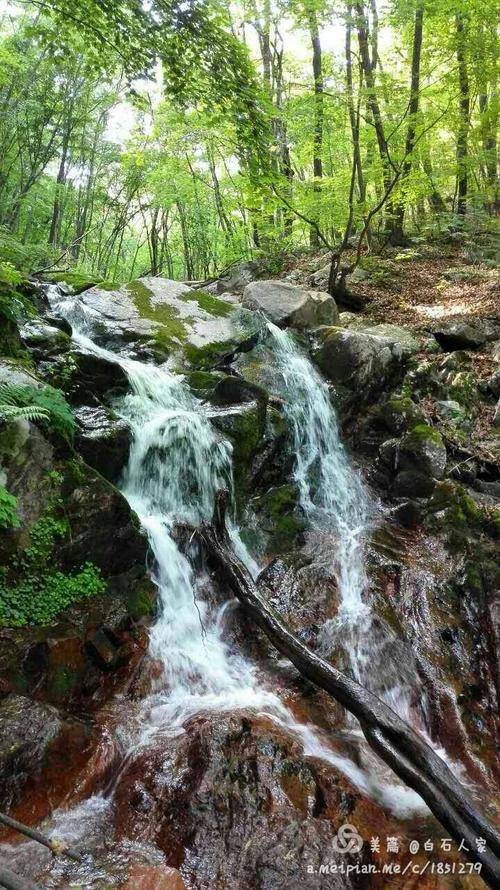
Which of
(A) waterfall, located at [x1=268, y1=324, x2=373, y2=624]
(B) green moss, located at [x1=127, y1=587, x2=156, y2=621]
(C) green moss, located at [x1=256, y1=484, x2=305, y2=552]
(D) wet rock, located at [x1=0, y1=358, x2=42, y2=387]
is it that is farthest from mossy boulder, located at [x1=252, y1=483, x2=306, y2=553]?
(D) wet rock, located at [x1=0, y1=358, x2=42, y2=387]

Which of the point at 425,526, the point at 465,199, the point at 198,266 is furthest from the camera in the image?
the point at 198,266

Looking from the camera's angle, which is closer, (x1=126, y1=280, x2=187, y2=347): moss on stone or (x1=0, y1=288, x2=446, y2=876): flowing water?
(x1=0, y1=288, x2=446, y2=876): flowing water

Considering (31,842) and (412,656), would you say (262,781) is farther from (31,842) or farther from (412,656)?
(412,656)

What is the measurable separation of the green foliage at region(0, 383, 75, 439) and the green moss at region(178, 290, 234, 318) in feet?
19.5

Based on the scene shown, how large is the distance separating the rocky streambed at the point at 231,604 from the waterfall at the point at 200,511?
0.03m

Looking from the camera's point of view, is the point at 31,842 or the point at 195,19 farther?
the point at 195,19

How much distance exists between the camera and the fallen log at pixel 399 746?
3.20 meters

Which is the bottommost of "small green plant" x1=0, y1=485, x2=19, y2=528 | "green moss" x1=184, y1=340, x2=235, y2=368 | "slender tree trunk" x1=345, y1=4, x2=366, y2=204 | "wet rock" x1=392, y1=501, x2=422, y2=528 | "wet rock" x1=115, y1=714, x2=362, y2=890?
"wet rock" x1=115, y1=714, x2=362, y2=890

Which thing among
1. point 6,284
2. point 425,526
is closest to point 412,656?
point 425,526

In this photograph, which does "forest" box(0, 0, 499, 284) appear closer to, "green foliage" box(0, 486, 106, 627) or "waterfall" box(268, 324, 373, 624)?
"waterfall" box(268, 324, 373, 624)

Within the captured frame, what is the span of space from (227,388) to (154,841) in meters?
5.94

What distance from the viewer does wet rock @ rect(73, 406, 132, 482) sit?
5.88m

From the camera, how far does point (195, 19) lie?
16.8ft

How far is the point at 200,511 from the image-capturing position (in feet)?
21.3
